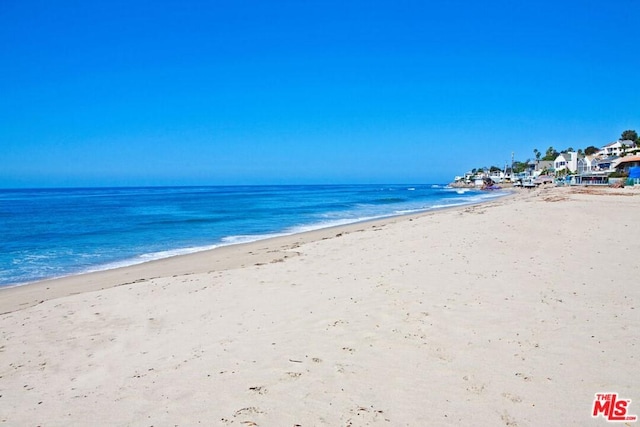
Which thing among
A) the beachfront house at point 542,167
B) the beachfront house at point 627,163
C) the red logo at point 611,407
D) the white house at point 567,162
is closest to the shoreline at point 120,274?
the red logo at point 611,407

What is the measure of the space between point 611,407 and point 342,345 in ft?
9.10

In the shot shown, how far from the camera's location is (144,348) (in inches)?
218

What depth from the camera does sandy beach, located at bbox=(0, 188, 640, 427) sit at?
147 inches

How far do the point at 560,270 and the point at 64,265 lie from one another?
15357mm

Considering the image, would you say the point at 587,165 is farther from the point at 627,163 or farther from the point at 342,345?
the point at 342,345

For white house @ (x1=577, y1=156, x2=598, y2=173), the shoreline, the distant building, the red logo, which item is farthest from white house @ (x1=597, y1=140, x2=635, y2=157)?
the red logo

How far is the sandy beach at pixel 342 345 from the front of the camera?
12.2ft

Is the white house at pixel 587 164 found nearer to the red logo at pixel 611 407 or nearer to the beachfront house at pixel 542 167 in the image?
the beachfront house at pixel 542 167

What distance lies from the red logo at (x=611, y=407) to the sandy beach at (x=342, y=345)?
0.25 feet

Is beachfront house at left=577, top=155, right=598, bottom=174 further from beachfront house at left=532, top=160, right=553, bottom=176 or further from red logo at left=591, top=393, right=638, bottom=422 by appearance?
red logo at left=591, top=393, right=638, bottom=422

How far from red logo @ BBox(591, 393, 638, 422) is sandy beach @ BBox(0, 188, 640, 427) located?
8cm

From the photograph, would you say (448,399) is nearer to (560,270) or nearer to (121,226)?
(560,270)

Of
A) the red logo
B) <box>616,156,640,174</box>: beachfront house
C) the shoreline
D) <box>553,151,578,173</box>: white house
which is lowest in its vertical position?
the shoreline

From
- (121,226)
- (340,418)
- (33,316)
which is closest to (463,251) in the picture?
(340,418)
